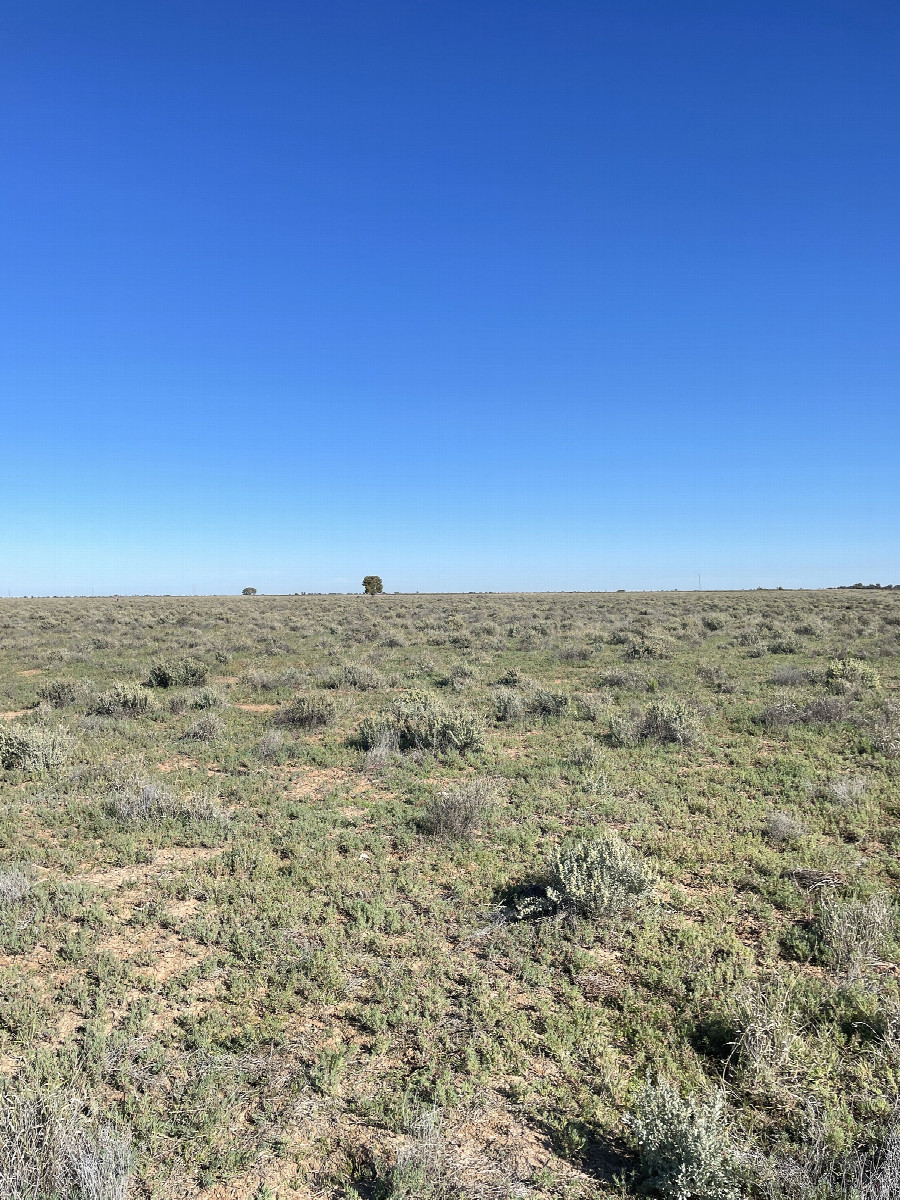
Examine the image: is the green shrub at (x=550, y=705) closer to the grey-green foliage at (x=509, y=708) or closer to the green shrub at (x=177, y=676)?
the grey-green foliage at (x=509, y=708)

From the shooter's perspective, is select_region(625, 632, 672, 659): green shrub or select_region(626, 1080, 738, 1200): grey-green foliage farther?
select_region(625, 632, 672, 659): green shrub

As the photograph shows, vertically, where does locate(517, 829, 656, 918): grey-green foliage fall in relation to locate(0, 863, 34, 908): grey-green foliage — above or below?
above

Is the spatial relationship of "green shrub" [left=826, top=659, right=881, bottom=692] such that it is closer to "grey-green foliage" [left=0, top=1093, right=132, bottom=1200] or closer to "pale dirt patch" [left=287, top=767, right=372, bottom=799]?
"pale dirt patch" [left=287, top=767, right=372, bottom=799]

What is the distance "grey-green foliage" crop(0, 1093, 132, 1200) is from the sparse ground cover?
0.02 meters

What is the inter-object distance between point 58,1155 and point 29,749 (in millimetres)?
8524

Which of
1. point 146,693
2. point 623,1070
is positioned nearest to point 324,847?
point 623,1070

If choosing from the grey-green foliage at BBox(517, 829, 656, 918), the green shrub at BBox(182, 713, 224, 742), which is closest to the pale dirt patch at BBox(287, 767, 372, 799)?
the green shrub at BBox(182, 713, 224, 742)

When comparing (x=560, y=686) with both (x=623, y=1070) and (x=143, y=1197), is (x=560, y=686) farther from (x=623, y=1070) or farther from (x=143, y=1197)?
(x=143, y=1197)

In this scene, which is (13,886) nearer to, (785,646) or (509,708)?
(509,708)

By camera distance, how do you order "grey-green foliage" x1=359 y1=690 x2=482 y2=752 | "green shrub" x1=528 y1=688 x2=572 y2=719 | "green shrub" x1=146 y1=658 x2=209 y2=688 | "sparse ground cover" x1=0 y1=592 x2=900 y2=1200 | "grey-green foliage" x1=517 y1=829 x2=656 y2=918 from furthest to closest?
"green shrub" x1=146 y1=658 x2=209 y2=688 < "green shrub" x1=528 y1=688 x2=572 y2=719 < "grey-green foliage" x1=359 y1=690 x2=482 y2=752 < "grey-green foliage" x1=517 y1=829 x2=656 y2=918 < "sparse ground cover" x1=0 y1=592 x2=900 y2=1200

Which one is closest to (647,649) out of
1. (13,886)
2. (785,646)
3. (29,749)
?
(785,646)

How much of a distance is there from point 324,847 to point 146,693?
29.0ft

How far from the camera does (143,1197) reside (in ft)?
10.4

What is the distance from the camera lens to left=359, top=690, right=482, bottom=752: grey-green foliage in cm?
1098
